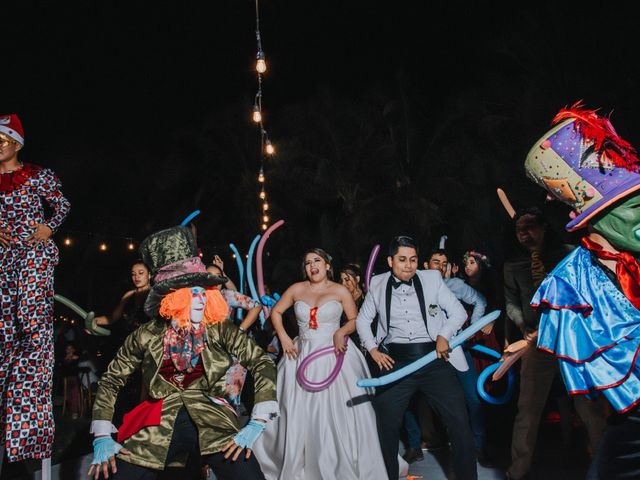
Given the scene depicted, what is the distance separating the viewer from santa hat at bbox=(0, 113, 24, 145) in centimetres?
502

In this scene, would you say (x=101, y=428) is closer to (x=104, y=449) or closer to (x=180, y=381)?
(x=104, y=449)

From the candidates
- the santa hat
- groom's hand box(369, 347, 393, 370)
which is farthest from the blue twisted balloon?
the santa hat

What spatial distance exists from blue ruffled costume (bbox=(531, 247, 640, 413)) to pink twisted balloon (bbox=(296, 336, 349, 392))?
2887 millimetres

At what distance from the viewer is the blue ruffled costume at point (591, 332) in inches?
114

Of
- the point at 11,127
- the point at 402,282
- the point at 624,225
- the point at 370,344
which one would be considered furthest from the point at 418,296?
the point at 11,127

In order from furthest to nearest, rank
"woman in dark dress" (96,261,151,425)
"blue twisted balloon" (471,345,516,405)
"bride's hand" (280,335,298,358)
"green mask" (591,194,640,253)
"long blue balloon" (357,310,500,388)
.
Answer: "woman in dark dress" (96,261,151,425), "bride's hand" (280,335,298,358), "blue twisted balloon" (471,345,516,405), "long blue balloon" (357,310,500,388), "green mask" (591,194,640,253)

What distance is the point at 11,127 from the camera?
16.6 ft

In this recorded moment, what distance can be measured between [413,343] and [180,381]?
7.89 ft

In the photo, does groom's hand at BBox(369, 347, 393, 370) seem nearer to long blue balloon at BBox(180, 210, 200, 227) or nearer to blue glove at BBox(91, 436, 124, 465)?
long blue balloon at BBox(180, 210, 200, 227)

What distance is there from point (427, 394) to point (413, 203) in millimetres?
16949

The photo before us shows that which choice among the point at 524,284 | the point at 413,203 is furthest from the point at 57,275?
the point at 524,284

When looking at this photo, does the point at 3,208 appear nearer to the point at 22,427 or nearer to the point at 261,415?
the point at 22,427

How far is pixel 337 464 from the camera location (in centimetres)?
552

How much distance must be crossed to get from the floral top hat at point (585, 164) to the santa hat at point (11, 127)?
4.12 meters
